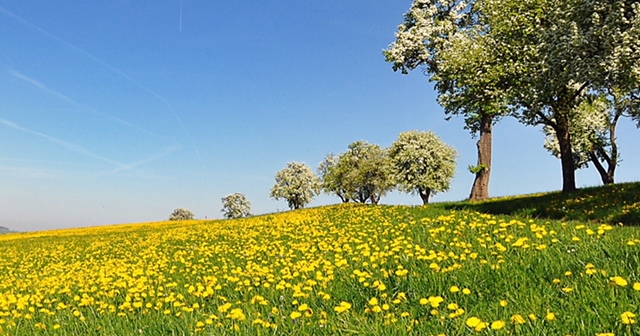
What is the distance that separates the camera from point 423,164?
51.5 meters

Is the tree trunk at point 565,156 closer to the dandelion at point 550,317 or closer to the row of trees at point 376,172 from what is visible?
the dandelion at point 550,317

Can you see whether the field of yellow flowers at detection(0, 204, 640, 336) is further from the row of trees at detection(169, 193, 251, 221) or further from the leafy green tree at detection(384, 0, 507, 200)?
the row of trees at detection(169, 193, 251, 221)

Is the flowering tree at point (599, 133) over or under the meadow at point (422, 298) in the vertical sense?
over

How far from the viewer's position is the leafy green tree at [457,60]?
22406mm

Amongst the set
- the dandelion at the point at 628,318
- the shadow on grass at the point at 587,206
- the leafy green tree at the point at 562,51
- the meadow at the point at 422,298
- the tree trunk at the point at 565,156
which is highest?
the leafy green tree at the point at 562,51

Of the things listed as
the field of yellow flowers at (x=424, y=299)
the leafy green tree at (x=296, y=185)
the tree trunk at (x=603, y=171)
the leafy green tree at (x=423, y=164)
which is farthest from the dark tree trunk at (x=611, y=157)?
the leafy green tree at (x=296, y=185)

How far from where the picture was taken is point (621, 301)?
3986 millimetres

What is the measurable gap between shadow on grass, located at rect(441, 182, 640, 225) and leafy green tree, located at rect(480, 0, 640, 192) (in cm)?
212

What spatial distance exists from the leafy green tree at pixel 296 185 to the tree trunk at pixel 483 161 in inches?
2192

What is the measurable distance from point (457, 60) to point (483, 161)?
9400 millimetres

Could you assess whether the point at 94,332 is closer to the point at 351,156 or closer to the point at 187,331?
the point at 187,331

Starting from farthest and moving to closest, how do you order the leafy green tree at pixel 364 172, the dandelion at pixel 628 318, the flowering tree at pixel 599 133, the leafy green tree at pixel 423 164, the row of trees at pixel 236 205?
the row of trees at pixel 236 205
the leafy green tree at pixel 364 172
the leafy green tree at pixel 423 164
the flowering tree at pixel 599 133
the dandelion at pixel 628 318

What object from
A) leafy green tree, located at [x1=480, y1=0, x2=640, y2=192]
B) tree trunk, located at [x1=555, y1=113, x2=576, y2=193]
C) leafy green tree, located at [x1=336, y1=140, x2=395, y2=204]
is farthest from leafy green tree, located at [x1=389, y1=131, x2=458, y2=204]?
tree trunk, located at [x1=555, y1=113, x2=576, y2=193]

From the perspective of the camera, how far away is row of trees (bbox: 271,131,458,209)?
51594 mm
